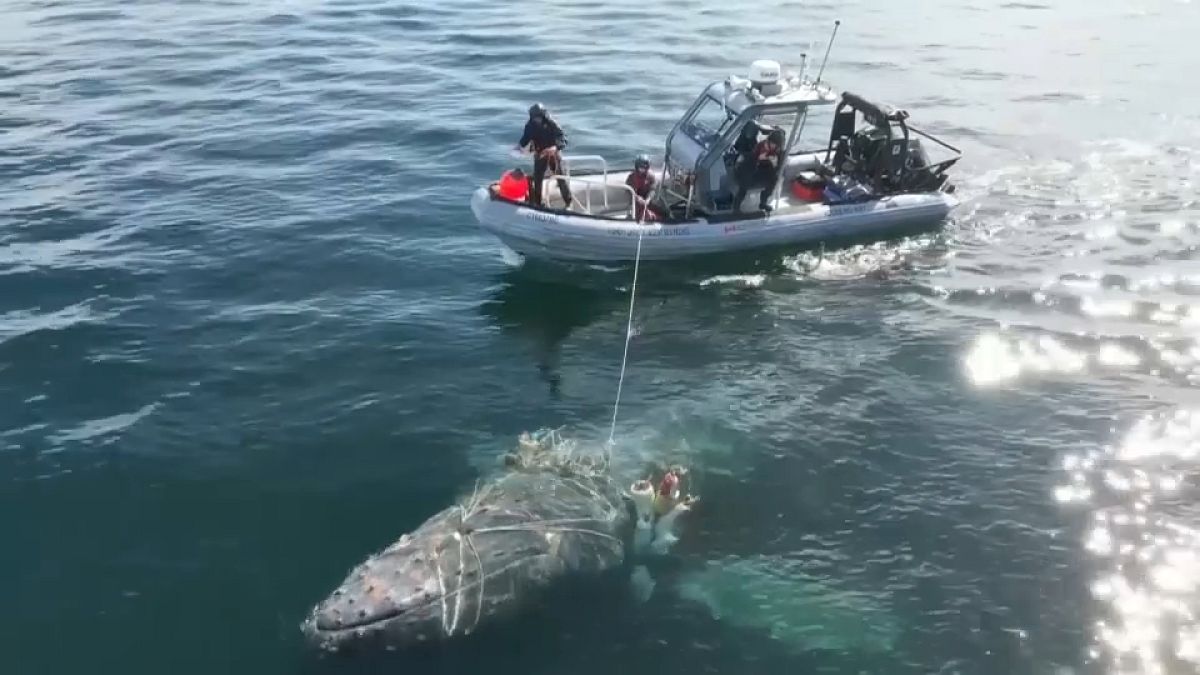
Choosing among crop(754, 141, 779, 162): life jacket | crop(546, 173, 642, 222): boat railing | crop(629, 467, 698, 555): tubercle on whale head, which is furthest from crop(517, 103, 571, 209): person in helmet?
crop(629, 467, 698, 555): tubercle on whale head

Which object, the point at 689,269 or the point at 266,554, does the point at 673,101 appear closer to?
the point at 689,269

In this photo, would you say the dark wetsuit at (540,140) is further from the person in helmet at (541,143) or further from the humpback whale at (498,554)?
the humpback whale at (498,554)

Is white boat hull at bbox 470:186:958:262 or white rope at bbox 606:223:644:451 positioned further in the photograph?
white boat hull at bbox 470:186:958:262

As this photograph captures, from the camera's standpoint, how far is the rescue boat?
69.8ft

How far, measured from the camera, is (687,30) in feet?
142

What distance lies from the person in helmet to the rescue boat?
35 cm

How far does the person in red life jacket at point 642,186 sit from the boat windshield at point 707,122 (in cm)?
149

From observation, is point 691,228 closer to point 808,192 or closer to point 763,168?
point 763,168

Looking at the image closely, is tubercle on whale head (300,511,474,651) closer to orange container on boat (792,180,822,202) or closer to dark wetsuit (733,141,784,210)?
dark wetsuit (733,141,784,210)

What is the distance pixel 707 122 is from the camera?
22.8 metres

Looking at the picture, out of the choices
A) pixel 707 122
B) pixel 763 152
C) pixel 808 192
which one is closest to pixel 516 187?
pixel 707 122

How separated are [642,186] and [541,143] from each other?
2.95m

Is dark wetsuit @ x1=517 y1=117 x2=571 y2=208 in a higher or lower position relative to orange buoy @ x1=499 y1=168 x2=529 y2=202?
higher

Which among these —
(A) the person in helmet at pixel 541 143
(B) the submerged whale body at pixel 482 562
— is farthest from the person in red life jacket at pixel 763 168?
(B) the submerged whale body at pixel 482 562
